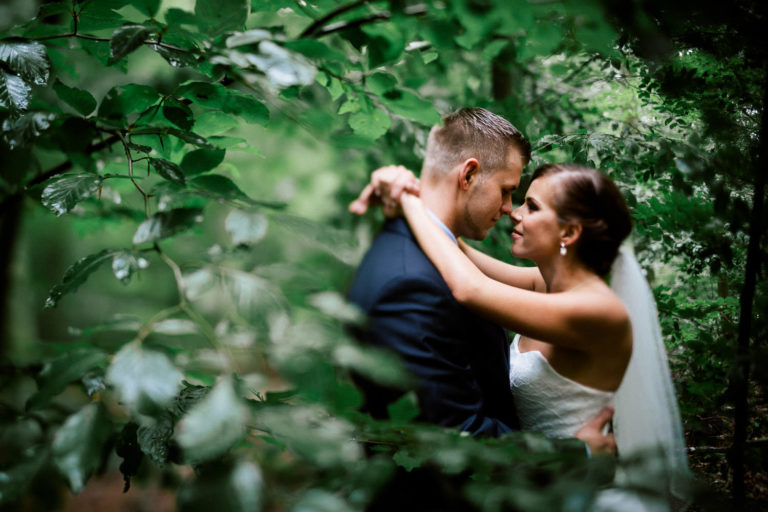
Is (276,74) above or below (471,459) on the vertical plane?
above

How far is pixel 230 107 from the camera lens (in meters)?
1.27

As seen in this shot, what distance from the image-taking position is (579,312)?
1.60 meters

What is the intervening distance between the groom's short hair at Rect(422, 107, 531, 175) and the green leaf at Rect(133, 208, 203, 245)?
1.47m

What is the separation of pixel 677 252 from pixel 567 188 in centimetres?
51

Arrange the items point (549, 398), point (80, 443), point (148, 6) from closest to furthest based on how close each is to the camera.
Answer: point (80, 443) < point (148, 6) < point (549, 398)

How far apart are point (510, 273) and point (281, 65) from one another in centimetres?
169

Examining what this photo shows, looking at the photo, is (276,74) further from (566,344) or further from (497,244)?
(497,244)

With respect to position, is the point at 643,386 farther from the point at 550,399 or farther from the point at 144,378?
the point at 144,378

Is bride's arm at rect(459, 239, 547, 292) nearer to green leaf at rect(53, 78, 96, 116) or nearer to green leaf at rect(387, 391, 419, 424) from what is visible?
green leaf at rect(387, 391, 419, 424)

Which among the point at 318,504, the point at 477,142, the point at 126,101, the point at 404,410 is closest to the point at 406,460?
the point at 404,410

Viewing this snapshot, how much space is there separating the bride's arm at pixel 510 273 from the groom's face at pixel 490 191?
22 cm

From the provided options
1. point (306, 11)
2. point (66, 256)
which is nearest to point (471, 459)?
point (306, 11)

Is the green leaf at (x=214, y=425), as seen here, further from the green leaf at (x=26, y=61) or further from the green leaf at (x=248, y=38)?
the green leaf at (x=26, y=61)

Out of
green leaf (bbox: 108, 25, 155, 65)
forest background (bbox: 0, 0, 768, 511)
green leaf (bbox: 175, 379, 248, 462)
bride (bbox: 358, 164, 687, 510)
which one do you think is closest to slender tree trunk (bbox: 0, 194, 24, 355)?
forest background (bbox: 0, 0, 768, 511)
